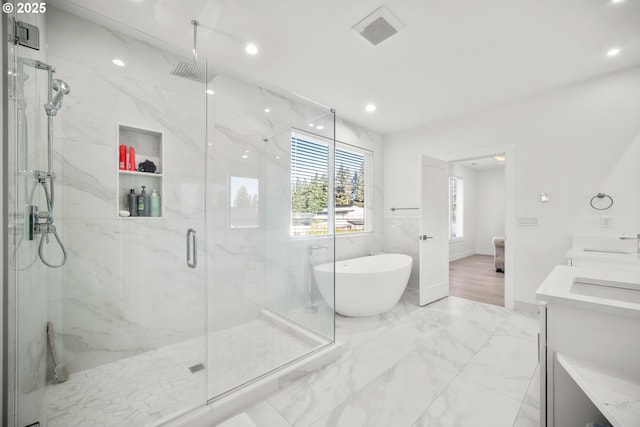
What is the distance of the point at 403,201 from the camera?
4246 millimetres

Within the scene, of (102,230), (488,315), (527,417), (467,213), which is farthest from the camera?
(467,213)

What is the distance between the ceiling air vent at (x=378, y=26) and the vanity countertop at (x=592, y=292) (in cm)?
184

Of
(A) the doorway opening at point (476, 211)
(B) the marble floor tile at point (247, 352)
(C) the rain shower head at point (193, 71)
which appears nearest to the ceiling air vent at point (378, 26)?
(C) the rain shower head at point (193, 71)

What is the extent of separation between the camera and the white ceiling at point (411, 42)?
1.83m

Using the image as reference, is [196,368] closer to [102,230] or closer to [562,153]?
[102,230]

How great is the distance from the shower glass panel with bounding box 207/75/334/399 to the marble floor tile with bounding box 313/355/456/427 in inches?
25.0

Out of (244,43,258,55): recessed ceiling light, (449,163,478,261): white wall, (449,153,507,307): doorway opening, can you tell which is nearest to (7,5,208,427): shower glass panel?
(244,43,258,55): recessed ceiling light

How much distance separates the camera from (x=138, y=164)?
2.15m

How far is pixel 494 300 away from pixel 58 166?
4.56 meters

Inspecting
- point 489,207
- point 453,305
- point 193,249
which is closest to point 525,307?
point 453,305

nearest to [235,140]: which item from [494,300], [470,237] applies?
[494,300]

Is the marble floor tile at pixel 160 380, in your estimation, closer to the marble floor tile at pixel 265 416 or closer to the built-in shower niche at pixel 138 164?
the marble floor tile at pixel 265 416

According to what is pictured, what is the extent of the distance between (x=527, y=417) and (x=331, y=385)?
1.12 meters

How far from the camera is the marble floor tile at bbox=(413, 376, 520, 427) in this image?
1518 millimetres
